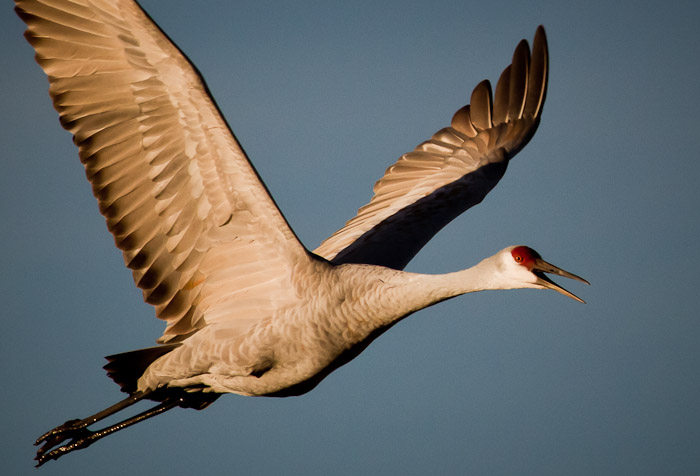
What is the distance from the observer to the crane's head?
8742 mm

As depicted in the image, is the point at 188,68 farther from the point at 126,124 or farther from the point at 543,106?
the point at 543,106

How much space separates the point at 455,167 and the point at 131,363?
16.5 feet

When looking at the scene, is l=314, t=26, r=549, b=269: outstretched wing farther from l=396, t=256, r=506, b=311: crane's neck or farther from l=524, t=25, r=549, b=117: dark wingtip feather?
l=396, t=256, r=506, b=311: crane's neck

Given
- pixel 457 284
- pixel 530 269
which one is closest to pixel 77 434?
pixel 457 284

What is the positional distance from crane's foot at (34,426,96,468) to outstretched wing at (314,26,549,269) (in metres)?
3.31

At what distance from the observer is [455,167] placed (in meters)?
12.7

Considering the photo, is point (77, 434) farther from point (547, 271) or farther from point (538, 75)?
point (538, 75)

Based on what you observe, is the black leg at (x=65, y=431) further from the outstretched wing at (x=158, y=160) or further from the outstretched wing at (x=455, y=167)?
the outstretched wing at (x=455, y=167)

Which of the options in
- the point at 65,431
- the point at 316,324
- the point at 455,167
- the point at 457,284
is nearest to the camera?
the point at 457,284

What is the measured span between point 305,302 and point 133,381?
84.3 inches

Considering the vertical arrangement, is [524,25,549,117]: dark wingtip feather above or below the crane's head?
above

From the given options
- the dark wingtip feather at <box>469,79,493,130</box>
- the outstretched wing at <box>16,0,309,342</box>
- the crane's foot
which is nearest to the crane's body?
the outstretched wing at <box>16,0,309,342</box>

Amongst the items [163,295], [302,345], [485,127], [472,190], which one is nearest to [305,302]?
[302,345]

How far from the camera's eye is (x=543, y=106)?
12.9m
